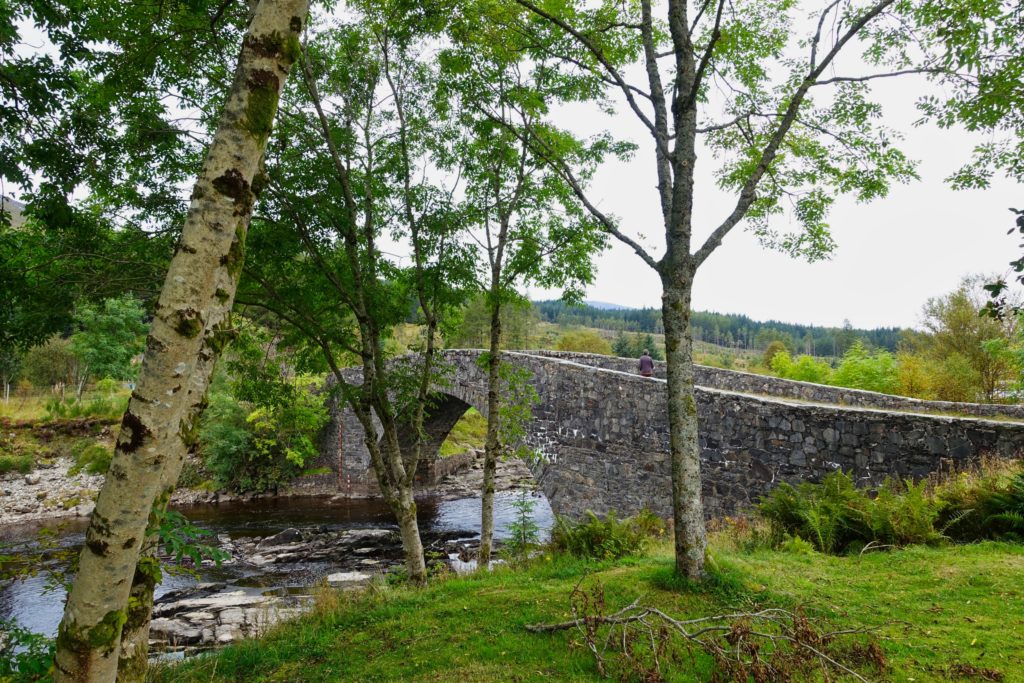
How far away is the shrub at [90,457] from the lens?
65.7ft

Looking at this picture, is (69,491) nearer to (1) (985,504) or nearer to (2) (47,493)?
(2) (47,493)

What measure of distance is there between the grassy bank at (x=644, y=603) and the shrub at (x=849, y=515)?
0.33 meters

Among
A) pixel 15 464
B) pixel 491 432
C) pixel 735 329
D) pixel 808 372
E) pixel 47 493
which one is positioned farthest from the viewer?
pixel 735 329

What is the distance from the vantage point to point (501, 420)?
32.4ft

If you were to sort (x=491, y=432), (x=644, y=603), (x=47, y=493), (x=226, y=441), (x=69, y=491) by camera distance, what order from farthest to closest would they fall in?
(x=226, y=441) < (x=69, y=491) < (x=47, y=493) < (x=491, y=432) < (x=644, y=603)

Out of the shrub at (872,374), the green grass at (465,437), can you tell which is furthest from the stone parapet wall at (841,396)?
the green grass at (465,437)

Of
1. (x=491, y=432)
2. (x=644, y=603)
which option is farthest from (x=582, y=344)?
(x=644, y=603)

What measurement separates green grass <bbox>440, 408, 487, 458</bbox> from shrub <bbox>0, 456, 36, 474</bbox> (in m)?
15.0

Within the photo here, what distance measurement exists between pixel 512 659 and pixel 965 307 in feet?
80.5

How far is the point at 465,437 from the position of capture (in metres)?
31.1

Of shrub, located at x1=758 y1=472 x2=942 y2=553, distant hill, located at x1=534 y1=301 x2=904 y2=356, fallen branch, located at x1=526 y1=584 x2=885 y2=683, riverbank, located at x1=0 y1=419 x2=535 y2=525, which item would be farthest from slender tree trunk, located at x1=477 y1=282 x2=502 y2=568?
distant hill, located at x1=534 y1=301 x2=904 y2=356

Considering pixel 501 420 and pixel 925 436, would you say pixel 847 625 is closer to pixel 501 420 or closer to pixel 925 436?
pixel 925 436

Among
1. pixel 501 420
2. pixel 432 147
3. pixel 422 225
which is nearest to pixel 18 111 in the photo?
pixel 422 225

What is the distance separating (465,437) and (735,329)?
4594 inches
